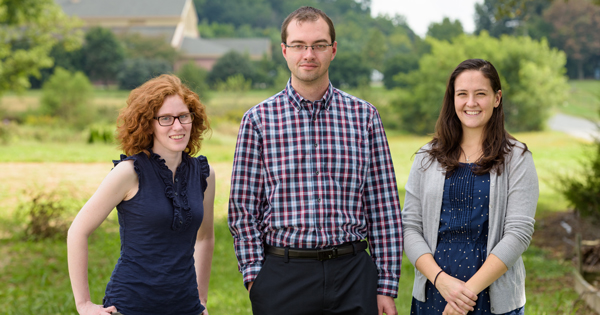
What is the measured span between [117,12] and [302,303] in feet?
210

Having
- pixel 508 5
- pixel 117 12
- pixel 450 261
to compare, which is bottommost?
pixel 450 261

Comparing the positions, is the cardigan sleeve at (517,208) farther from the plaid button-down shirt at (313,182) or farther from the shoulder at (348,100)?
the shoulder at (348,100)

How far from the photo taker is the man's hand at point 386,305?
243 cm

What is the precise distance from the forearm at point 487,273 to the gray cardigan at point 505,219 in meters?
0.03

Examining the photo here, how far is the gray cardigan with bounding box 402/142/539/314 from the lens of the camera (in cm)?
232

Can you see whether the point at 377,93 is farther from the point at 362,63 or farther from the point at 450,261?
the point at 450,261

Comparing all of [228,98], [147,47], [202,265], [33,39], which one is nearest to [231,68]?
[147,47]

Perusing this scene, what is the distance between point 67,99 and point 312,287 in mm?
30780

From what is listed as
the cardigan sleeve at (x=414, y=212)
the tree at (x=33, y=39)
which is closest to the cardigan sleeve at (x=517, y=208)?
the cardigan sleeve at (x=414, y=212)

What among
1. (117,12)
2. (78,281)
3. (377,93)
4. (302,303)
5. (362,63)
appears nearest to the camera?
(78,281)

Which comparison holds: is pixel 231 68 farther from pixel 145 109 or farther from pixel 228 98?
pixel 145 109

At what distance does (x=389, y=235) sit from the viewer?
97.9 inches

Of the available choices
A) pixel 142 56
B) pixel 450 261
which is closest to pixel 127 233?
pixel 450 261

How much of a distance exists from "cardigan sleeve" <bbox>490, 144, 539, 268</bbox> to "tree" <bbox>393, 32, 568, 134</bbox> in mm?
27223
